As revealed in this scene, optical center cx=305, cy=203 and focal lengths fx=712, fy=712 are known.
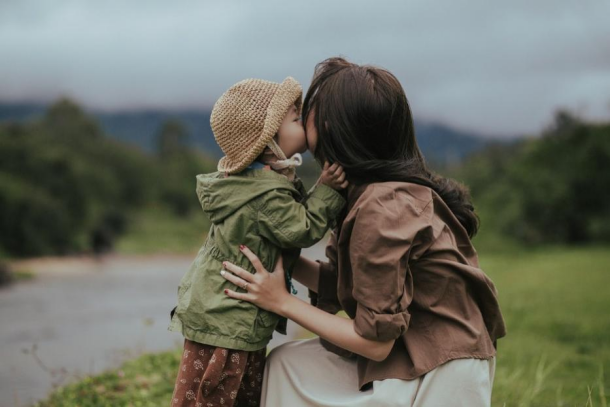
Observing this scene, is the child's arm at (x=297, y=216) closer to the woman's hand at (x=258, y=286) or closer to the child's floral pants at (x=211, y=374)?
the woman's hand at (x=258, y=286)

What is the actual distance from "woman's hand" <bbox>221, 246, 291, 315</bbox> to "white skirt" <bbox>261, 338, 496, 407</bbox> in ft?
0.82

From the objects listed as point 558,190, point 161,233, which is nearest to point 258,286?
point 558,190

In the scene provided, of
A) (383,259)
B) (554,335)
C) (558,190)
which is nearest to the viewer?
(383,259)

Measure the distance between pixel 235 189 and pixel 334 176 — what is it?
1.17 ft

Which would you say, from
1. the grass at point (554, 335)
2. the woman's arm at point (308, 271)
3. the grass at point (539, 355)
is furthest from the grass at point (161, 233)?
the woman's arm at point (308, 271)

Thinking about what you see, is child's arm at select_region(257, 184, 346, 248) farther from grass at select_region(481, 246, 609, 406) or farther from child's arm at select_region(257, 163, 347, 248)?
grass at select_region(481, 246, 609, 406)

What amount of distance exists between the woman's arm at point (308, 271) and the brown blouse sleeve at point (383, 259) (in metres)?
0.62

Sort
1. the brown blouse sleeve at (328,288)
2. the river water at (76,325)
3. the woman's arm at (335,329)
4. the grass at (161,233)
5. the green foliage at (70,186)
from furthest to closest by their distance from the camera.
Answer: the grass at (161,233)
the green foliage at (70,186)
the river water at (76,325)
the brown blouse sleeve at (328,288)
the woman's arm at (335,329)

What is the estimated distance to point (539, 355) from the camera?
21.5 feet

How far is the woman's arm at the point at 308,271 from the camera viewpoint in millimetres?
2836

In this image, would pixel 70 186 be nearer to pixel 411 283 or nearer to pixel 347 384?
pixel 347 384

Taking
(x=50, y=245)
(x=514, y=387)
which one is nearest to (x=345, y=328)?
(x=514, y=387)

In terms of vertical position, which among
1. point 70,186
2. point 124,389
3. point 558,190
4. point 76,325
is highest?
point 124,389

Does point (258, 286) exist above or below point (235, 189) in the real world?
below
